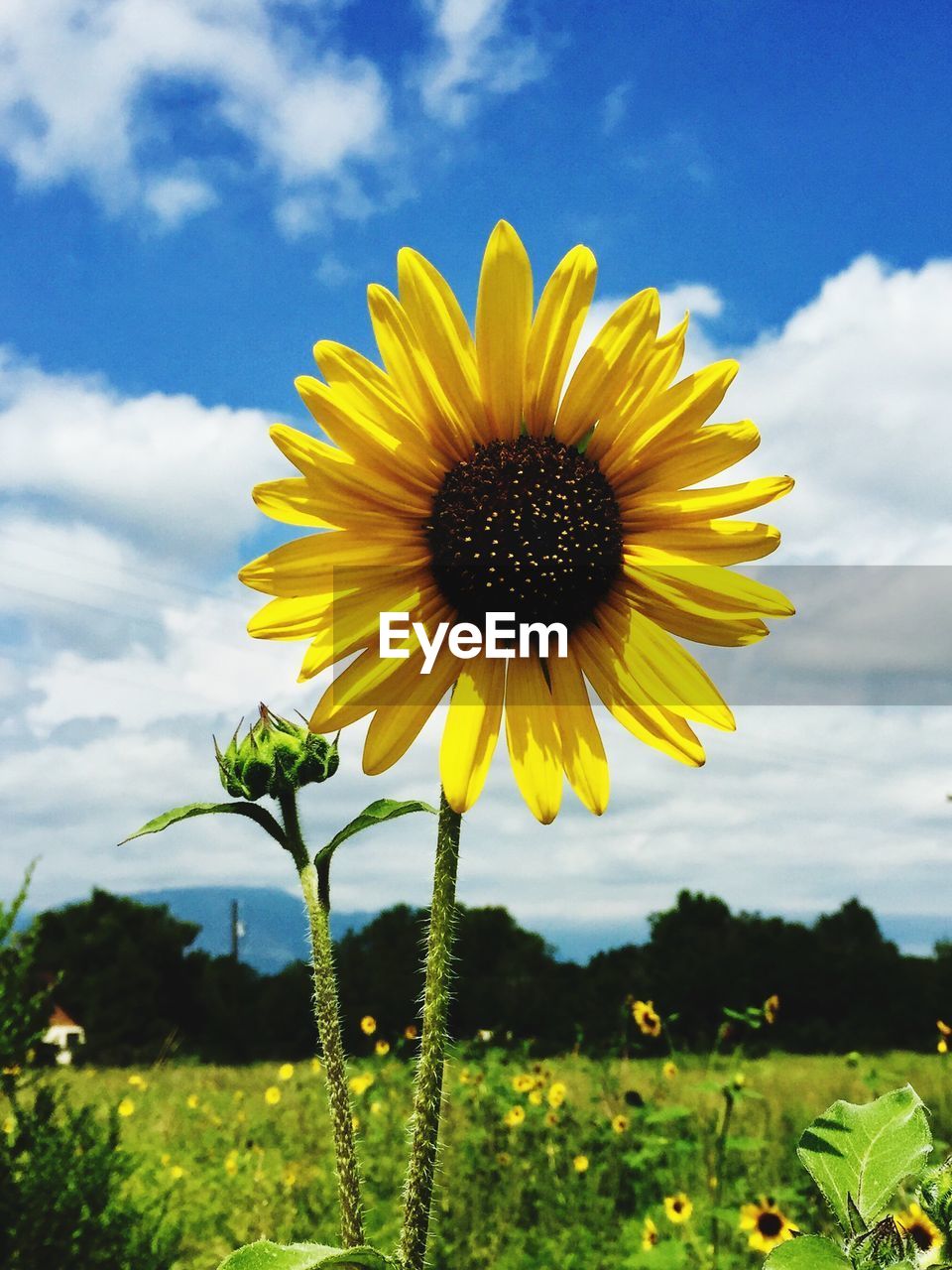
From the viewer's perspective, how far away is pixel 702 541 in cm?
131

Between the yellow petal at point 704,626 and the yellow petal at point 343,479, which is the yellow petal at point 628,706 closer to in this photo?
the yellow petal at point 704,626

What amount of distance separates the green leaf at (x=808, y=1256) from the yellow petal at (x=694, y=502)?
0.76 metres

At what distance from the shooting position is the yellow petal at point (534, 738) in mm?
1205

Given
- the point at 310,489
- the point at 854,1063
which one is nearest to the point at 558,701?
the point at 310,489

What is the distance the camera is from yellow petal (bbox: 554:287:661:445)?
4.27 feet

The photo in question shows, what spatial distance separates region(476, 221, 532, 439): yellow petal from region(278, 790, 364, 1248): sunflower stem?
23.8 inches

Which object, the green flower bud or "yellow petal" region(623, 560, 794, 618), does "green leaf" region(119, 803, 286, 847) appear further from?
"yellow petal" region(623, 560, 794, 618)

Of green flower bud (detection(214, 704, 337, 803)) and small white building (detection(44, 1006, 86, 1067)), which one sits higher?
green flower bud (detection(214, 704, 337, 803))

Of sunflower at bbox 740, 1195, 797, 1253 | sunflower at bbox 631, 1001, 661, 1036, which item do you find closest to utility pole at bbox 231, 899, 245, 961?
sunflower at bbox 631, 1001, 661, 1036

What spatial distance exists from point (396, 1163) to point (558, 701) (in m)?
5.48

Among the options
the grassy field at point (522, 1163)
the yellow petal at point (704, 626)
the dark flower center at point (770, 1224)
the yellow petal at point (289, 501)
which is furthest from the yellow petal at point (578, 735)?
the dark flower center at point (770, 1224)

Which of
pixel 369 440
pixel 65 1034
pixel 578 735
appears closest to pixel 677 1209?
pixel 578 735

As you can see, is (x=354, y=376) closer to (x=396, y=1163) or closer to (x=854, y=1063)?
(x=854, y=1063)

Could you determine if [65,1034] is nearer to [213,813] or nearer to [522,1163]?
[522,1163]
